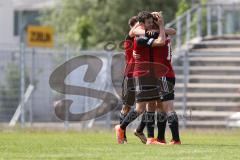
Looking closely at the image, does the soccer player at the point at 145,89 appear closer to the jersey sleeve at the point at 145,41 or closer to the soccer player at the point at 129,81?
the jersey sleeve at the point at 145,41

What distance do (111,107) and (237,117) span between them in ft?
11.1

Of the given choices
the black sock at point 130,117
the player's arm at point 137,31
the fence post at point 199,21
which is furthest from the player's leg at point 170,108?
the fence post at point 199,21

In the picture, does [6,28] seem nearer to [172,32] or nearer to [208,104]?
[208,104]

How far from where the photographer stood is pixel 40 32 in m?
32.1

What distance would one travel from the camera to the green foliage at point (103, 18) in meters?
45.0

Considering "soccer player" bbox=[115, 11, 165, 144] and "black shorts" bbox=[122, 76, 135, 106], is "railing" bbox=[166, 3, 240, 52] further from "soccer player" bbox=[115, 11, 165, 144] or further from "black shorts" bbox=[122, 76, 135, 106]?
"soccer player" bbox=[115, 11, 165, 144]

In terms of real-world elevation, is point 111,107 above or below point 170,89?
below

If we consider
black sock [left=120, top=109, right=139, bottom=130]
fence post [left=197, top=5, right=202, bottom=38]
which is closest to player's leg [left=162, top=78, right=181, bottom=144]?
black sock [left=120, top=109, right=139, bottom=130]

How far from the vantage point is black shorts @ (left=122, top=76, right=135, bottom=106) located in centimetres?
1641

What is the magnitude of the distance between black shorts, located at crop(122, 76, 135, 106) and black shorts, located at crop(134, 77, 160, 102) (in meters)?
Result: 0.64

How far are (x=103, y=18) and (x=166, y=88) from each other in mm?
31713

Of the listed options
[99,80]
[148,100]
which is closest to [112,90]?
[99,80]

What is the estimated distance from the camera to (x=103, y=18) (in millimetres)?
46938

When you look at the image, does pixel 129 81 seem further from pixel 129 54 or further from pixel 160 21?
pixel 160 21
